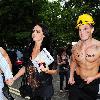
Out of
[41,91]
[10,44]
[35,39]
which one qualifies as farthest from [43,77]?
[10,44]

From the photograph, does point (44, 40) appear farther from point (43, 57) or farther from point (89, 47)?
point (89, 47)

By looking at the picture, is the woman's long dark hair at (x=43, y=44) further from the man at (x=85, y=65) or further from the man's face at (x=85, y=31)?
the man's face at (x=85, y=31)

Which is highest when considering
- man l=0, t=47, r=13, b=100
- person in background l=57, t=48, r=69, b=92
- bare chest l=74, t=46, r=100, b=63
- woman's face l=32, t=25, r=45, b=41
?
woman's face l=32, t=25, r=45, b=41

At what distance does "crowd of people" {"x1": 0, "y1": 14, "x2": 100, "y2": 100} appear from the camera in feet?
19.4

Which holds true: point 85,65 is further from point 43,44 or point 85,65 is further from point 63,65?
point 63,65

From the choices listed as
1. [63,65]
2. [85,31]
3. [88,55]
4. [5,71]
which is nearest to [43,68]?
[5,71]

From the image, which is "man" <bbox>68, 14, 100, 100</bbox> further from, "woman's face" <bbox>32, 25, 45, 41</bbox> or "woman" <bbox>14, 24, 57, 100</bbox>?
"woman's face" <bbox>32, 25, 45, 41</bbox>

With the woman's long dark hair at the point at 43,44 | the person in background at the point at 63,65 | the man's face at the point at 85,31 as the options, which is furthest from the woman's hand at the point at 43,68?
the person in background at the point at 63,65

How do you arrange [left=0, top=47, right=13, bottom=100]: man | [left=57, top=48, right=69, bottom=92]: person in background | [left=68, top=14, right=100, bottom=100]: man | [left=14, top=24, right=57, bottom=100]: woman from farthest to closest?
[left=57, top=48, right=69, bottom=92]: person in background
[left=14, top=24, right=57, bottom=100]: woman
[left=0, top=47, right=13, bottom=100]: man
[left=68, top=14, right=100, bottom=100]: man

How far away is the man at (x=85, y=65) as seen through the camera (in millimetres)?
5906

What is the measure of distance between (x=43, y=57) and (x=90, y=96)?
924 millimetres

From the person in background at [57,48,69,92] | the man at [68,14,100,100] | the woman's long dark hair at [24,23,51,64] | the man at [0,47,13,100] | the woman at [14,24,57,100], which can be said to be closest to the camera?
the man at [68,14,100,100]

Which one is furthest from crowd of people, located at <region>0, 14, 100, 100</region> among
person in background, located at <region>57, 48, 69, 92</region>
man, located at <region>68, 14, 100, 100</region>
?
person in background, located at <region>57, 48, 69, 92</region>

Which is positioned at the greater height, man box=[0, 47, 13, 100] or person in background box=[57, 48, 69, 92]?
man box=[0, 47, 13, 100]
